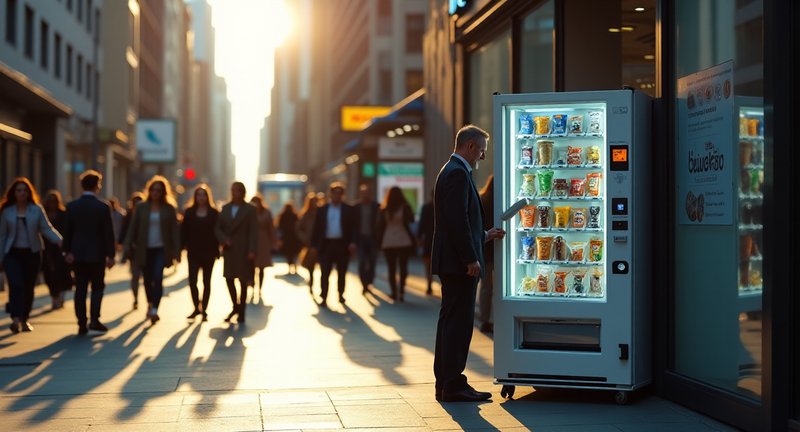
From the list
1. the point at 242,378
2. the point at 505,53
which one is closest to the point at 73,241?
the point at 242,378

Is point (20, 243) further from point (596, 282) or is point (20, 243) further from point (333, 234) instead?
point (596, 282)

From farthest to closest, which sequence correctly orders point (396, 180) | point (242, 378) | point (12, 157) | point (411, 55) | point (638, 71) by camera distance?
point (411, 55)
point (396, 180)
point (12, 157)
point (638, 71)
point (242, 378)

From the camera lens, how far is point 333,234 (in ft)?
58.0

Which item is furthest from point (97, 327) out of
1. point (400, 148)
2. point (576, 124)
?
point (400, 148)

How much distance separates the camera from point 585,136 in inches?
333

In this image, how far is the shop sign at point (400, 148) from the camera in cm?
3278

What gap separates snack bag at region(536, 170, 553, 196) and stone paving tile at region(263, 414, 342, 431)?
2.47m

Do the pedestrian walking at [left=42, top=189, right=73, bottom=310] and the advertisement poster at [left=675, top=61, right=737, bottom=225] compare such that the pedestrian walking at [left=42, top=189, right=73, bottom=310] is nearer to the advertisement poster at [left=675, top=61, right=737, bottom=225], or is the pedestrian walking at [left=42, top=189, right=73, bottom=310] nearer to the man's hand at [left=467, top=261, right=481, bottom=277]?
the man's hand at [left=467, top=261, right=481, bottom=277]

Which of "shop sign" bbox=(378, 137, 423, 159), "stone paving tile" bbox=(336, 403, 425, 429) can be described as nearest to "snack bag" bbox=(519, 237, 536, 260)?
"stone paving tile" bbox=(336, 403, 425, 429)

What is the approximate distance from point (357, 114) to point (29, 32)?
25.0 metres

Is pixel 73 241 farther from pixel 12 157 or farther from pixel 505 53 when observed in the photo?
pixel 12 157

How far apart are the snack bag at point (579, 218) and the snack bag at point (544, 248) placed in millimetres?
230

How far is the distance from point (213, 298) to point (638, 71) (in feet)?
35.0

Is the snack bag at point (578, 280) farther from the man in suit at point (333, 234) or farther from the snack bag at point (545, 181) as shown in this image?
the man in suit at point (333, 234)
